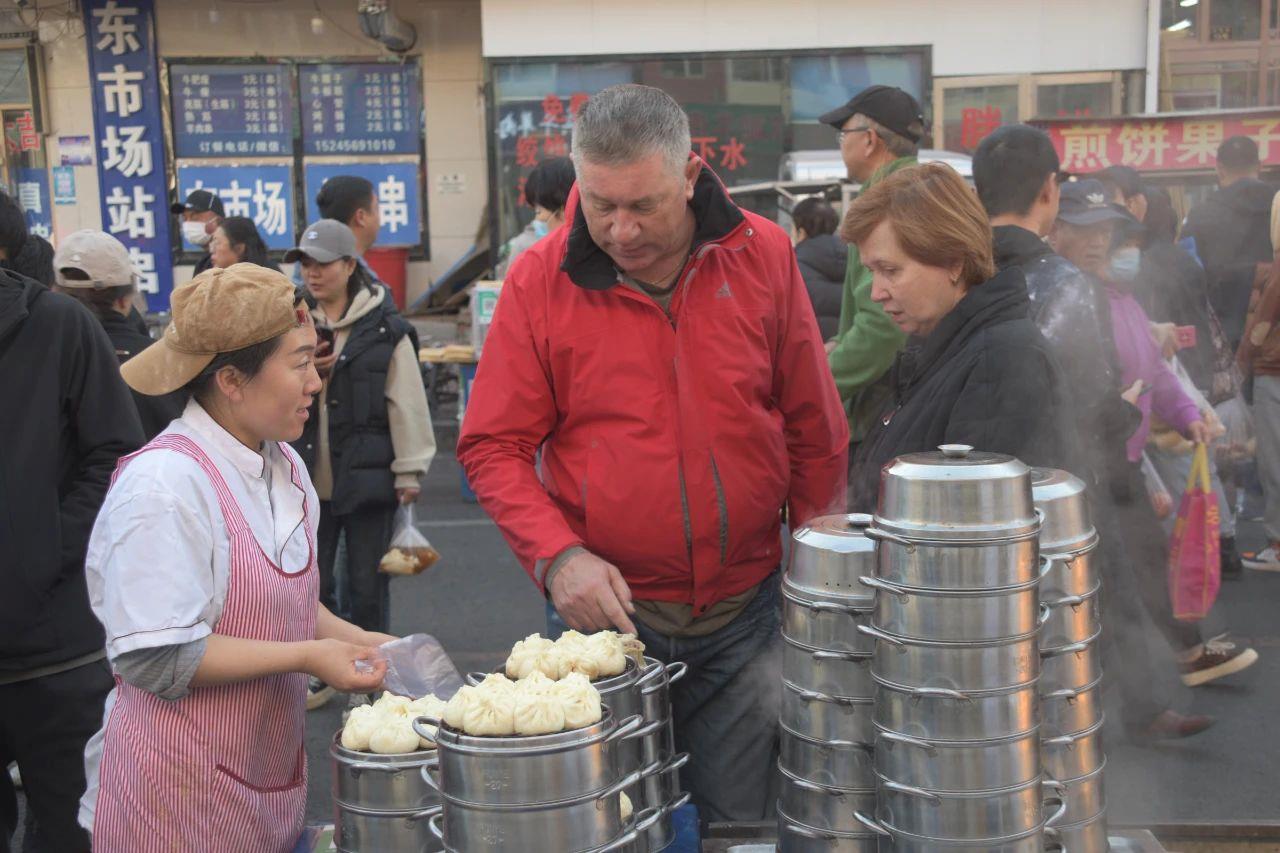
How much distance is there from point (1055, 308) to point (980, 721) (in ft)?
6.74

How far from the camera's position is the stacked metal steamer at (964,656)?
1.73 m

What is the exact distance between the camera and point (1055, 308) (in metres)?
3.52

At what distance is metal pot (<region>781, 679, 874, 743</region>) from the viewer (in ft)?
6.37

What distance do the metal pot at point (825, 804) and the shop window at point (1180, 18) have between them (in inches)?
485

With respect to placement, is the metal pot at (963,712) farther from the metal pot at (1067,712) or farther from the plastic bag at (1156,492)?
the plastic bag at (1156,492)

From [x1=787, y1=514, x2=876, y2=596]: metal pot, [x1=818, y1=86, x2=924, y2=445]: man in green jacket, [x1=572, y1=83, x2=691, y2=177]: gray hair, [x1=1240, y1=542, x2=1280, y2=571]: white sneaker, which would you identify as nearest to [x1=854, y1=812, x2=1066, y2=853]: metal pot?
[x1=787, y1=514, x2=876, y2=596]: metal pot

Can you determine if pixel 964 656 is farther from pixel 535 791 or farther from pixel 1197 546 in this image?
pixel 1197 546

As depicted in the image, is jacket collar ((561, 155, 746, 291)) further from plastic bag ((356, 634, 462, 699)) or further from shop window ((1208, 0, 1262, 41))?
shop window ((1208, 0, 1262, 41))

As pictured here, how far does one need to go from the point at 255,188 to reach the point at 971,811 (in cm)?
1350

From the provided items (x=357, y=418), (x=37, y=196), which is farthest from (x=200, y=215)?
(x=37, y=196)

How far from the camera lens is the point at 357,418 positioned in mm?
5016

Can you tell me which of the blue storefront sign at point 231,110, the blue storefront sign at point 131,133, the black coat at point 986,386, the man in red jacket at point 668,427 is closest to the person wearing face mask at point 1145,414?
the black coat at point 986,386

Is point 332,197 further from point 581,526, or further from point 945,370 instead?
point 945,370

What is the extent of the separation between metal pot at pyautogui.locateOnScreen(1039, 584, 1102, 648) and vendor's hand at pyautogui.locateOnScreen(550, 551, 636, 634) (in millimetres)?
812
